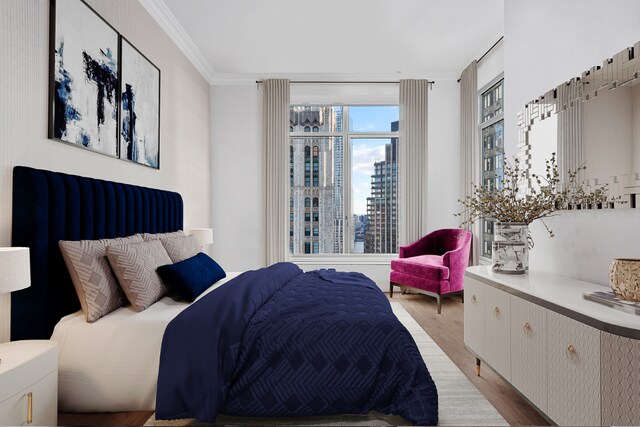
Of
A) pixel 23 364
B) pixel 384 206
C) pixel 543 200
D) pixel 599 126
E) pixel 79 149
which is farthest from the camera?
pixel 384 206

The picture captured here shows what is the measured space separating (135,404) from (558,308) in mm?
2099

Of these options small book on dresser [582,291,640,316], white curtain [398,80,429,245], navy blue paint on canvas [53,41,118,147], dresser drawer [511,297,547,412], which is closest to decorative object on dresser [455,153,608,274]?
dresser drawer [511,297,547,412]

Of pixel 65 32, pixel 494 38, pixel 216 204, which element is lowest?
pixel 216 204

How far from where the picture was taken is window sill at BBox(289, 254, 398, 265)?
17.3 feet

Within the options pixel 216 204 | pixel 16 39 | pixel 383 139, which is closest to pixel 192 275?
pixel 16 39

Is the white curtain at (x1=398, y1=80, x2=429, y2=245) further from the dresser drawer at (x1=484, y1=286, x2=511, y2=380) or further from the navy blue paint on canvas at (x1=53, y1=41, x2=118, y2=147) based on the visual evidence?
the navy blue paint on canvas at (x1=53, y1=41, x2=118, y2=147)

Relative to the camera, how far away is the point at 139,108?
3.11 metres

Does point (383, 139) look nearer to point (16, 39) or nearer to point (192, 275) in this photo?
point (192, 275)

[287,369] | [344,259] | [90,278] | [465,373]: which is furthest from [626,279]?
[344,259]

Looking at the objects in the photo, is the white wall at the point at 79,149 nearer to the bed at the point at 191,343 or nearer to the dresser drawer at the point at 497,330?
the bed at the point at 191,343

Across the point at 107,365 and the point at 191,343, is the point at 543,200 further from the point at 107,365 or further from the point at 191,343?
the point at 107,365

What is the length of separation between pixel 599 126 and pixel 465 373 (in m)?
1.70

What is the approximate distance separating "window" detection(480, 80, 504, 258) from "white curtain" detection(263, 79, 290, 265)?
2551 millimetres

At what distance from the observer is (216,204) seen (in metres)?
5.14
